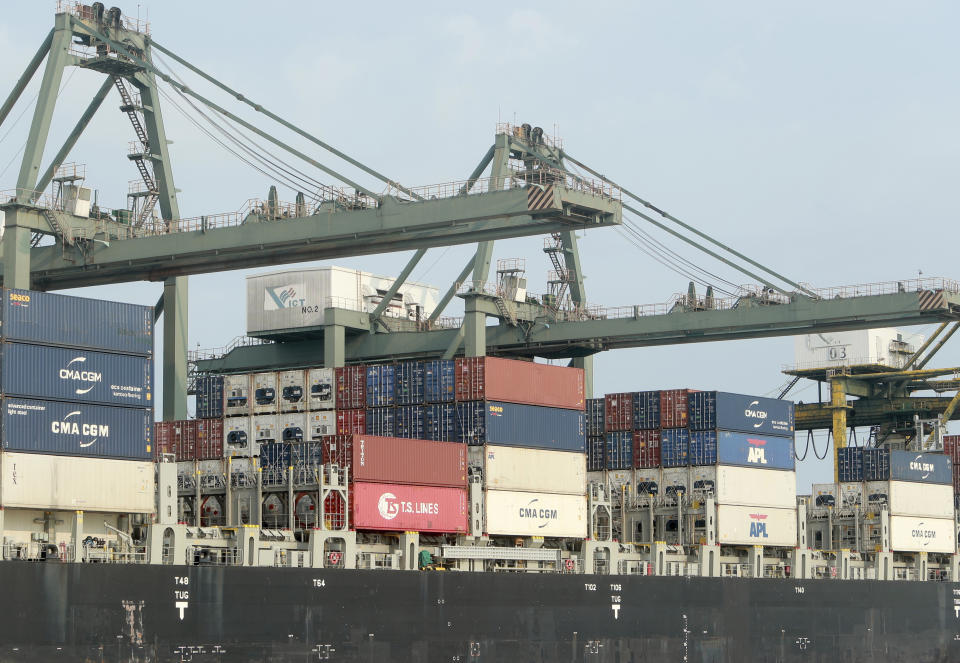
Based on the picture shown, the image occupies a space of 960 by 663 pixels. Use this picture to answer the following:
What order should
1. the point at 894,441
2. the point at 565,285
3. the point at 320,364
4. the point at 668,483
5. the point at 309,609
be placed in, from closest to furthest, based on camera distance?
the point at 309,609, the point at 668,483, the point at 320,364, the point at 565,285, the point at 894,441

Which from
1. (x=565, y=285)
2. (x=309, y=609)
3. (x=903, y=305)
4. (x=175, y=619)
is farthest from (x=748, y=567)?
(x=175, y=619)

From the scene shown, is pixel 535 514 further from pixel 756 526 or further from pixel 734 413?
pixel 756 526

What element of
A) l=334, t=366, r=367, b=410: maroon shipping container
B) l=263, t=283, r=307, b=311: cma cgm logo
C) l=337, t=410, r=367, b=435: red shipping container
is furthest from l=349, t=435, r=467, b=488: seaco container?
l=263, t=283, r=307, b=311: cma cgm logo

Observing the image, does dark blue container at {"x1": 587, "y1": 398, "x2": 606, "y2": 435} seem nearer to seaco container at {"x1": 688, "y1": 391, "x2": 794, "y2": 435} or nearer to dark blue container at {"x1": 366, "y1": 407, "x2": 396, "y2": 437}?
seaco container at {"x1": 688, "y1": 391, "x2": 794, "y2": 435}

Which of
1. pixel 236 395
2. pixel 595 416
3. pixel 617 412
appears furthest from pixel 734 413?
pixel 236 395

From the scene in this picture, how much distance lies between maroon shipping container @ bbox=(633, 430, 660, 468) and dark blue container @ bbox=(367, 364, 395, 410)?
A: 1179 cm

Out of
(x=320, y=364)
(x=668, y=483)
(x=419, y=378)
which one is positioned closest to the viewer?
(x=419, y=378)

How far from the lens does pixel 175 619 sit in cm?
3869

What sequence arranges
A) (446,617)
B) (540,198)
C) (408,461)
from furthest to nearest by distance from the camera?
(446,617), (408,461), (540,198)

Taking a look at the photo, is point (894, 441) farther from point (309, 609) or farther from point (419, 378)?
point (309, 609)

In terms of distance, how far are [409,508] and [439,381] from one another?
216 inches

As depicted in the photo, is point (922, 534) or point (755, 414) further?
point (922, 534)

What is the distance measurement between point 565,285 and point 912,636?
2168cm

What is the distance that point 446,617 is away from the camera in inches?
1791
